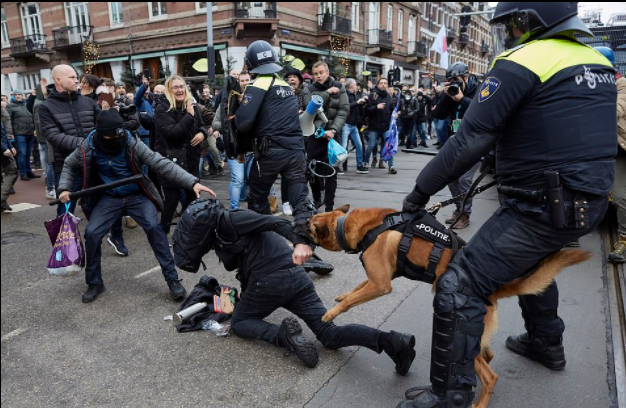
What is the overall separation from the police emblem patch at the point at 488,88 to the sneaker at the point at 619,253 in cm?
336

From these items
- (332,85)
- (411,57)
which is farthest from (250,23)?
(411,57)

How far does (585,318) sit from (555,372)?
86cm

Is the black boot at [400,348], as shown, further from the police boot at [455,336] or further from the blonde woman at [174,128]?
the blonde woman at [174,128]

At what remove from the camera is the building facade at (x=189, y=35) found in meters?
21.5

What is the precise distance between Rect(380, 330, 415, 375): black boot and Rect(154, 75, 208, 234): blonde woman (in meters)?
3.57

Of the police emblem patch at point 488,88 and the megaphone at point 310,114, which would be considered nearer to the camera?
the police emblem patch at point 488,88

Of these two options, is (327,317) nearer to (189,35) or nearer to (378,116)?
(378,116)

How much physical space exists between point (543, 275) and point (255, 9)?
2210cm

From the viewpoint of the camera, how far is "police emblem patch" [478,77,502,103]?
73.7 inches

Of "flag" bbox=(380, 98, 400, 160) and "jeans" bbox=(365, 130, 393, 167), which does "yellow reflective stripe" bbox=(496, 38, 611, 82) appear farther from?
"jeans" bbox=(365, 130, 393, 167)

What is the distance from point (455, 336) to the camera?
6.86 feet

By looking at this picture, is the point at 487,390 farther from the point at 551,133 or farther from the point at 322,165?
the point at 322,165

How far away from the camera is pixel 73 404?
2.56 meters

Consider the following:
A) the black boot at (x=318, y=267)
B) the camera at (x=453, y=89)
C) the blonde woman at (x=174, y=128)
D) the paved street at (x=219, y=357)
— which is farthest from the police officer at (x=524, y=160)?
the blonde woman at (x=174, y=128)
